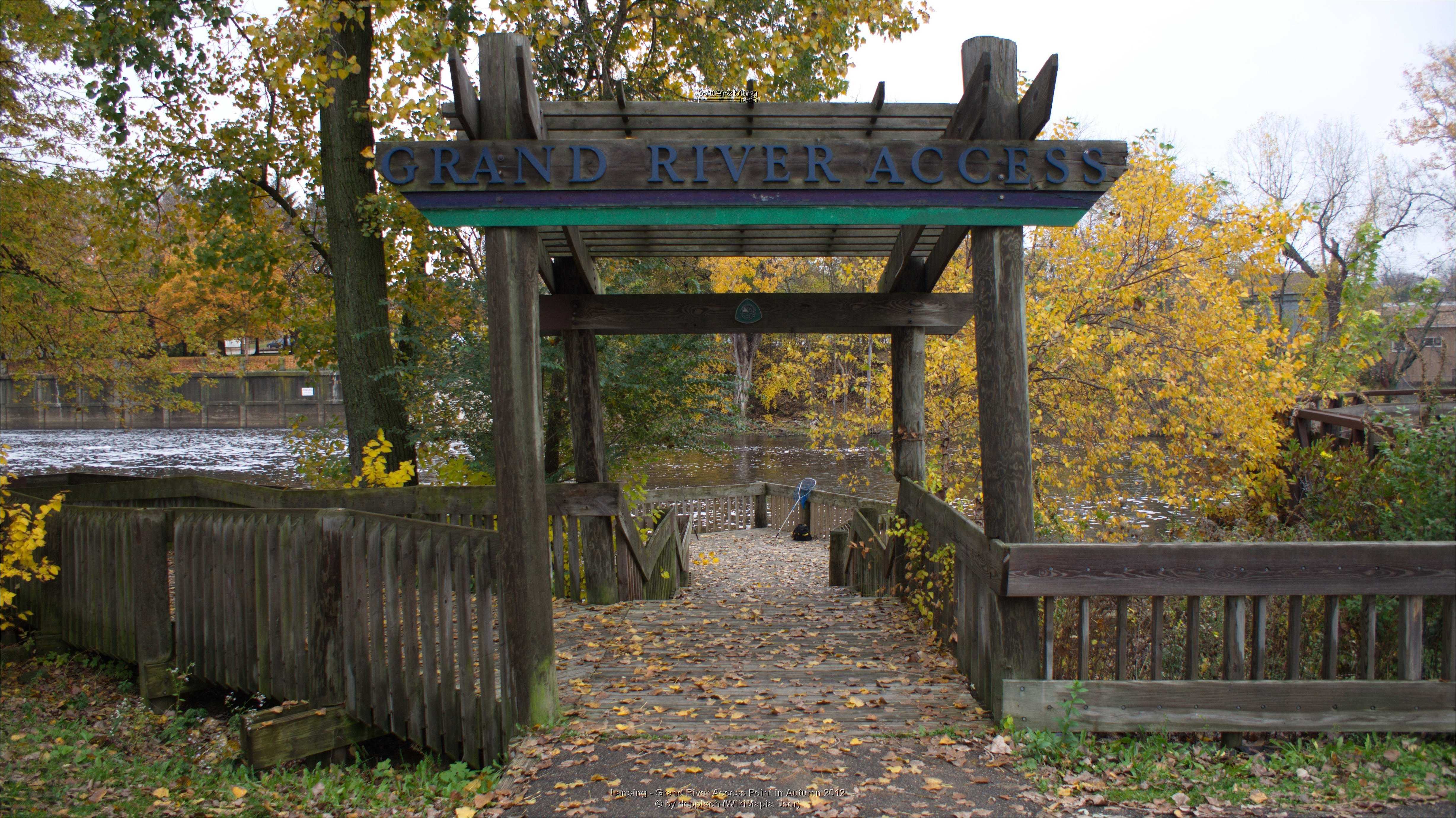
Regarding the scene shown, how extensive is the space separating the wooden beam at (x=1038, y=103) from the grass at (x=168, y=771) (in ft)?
12.9

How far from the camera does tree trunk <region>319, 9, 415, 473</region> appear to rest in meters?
8.60

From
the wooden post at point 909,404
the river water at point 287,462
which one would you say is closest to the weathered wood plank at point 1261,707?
the wooden post at point 909,404

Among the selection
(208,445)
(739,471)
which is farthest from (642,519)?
(208,445)

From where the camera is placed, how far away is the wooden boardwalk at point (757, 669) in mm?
4238

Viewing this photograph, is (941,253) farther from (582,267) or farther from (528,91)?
(528,91)

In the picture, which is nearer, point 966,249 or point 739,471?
point 966,249

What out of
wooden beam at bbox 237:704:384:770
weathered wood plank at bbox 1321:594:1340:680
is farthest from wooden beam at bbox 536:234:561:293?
weathered wood plank at bbox 1321:594:1340:680

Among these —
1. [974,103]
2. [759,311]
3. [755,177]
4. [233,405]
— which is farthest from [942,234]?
[233,405]

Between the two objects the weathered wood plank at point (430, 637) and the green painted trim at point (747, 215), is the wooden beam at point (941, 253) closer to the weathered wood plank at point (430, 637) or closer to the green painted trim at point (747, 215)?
the green painted trim at point (747, 215)

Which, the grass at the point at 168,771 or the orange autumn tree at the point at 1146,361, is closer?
the grass at the point at 168,771

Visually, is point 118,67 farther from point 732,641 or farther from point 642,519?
point 732,641

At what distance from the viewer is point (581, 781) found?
3643mm

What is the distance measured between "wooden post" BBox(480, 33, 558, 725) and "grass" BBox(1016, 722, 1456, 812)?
2320 mm

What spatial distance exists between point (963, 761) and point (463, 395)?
22.7 feet
